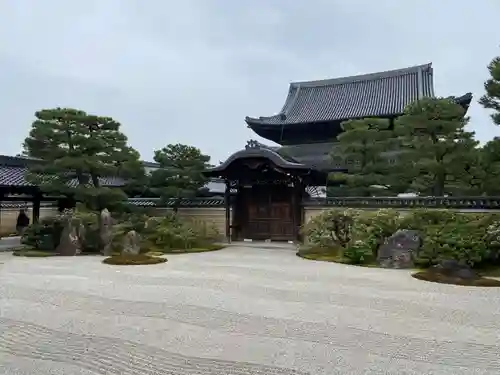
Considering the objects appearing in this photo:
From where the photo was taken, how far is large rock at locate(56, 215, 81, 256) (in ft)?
49.2

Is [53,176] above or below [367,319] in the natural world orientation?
above

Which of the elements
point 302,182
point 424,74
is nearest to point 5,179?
point 302,182

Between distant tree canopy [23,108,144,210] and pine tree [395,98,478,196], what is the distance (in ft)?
34.3

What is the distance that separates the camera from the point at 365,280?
9500mm

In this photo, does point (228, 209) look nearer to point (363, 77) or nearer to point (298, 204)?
point (298, 204)

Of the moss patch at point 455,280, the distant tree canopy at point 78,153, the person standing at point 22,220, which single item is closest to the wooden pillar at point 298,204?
the distant tree canopy at point 78,153

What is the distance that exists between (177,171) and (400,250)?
398 inches

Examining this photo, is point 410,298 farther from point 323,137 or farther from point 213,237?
point 323,137

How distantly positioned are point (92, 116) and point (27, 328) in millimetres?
12141

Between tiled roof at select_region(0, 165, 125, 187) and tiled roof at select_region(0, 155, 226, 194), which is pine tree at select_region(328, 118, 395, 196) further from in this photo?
tiled roof at select_region(0, 165, 125, 187)

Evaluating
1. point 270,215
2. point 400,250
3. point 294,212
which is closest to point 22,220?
point 270,215

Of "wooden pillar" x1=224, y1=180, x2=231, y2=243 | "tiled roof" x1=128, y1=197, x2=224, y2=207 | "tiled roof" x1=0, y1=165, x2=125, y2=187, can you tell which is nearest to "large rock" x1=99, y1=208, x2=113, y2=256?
"tiled roof" x1=0, y1=165, x2=125, y2=187

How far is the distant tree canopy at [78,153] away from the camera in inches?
644

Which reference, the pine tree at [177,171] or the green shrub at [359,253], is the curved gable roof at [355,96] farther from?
the green shrub at [359,253]
